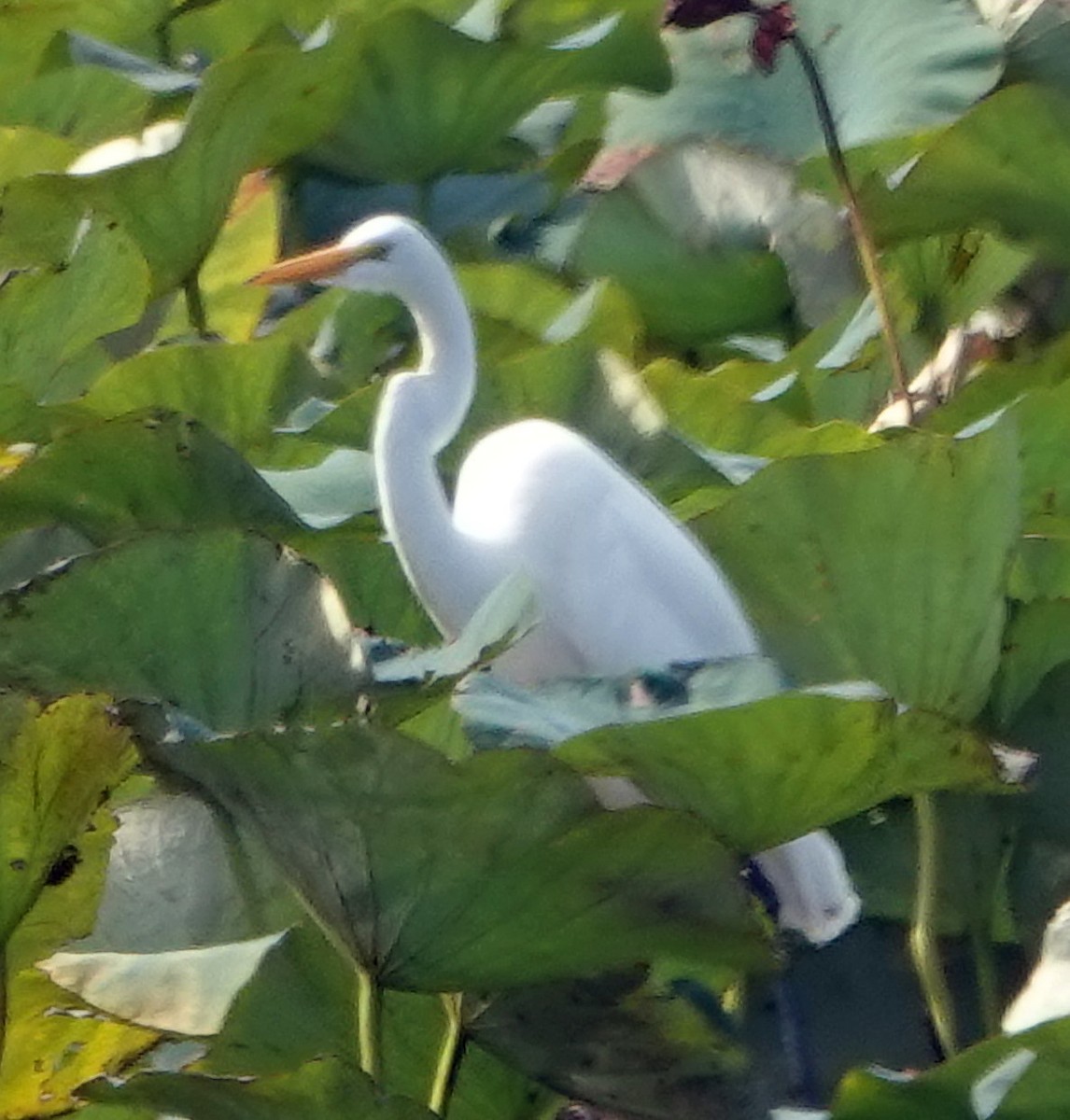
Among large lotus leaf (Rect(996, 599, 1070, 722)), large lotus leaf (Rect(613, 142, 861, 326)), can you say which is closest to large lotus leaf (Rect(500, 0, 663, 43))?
large lotus leaf (Rect(613, 142, 861, 326))

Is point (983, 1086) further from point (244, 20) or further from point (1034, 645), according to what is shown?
point (244, 20)

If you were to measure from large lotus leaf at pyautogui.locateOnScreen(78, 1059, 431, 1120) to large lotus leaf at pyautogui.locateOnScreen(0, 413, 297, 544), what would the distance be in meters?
0.48

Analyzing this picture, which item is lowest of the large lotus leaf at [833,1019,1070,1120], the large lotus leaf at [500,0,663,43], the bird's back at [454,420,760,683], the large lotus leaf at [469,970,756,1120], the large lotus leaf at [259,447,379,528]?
the bird's back at [454,420,760,683]

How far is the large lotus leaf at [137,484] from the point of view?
148cm

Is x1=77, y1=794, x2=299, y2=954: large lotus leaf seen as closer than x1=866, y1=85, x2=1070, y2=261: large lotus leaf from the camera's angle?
Yes

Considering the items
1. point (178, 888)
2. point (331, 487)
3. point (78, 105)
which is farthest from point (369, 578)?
point (78, 105)

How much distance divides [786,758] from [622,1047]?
0.52 ft

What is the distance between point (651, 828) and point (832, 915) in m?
0.49

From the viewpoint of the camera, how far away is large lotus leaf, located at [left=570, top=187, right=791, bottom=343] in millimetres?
2027

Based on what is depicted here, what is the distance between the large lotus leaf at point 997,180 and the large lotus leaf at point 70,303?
50cm

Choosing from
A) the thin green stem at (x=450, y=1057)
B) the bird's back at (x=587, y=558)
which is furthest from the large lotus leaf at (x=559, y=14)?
the thin green stem at (x=450, y=1057)

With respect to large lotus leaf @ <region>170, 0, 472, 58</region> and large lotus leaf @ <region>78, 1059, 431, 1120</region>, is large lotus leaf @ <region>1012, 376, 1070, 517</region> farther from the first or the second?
large lotus leaf @ <region>170, 0, 472, 58</region>

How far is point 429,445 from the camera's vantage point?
5.72ft

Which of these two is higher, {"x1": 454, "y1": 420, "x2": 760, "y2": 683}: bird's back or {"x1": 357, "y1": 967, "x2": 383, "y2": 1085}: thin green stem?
{"x1": 357, "y1": 967, "x2": 383, "y2": 1085}: thin green stem
